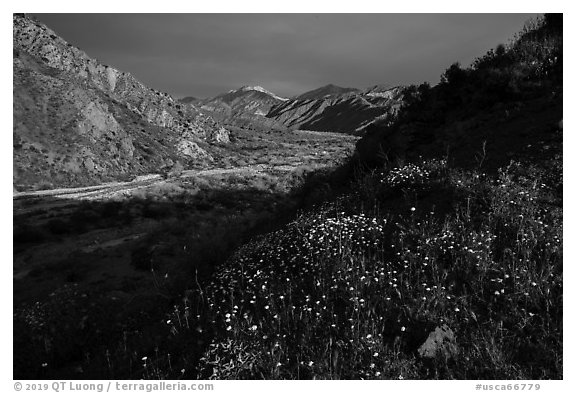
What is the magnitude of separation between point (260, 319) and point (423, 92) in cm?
1018

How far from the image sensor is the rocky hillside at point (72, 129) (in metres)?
39.5

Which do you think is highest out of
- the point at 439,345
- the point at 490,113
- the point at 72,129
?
the point at 72,129

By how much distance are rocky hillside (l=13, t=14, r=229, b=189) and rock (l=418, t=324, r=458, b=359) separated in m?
39.9

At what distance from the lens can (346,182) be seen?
397 inches

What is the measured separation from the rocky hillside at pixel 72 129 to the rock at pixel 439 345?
39872 millimetres

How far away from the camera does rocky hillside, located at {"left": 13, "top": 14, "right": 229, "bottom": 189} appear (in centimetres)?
3947

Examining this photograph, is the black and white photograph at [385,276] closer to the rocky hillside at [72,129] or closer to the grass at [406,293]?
the grass at [406,293]

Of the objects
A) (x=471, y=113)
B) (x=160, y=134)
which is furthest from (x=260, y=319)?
(x=160, y=134)

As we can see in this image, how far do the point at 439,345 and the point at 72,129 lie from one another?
5284cm

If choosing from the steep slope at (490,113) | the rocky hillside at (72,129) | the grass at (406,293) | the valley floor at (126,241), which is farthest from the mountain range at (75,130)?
the grass at (406,293)

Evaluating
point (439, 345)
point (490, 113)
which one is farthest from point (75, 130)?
point (439, 345)

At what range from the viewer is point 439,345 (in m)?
3.86

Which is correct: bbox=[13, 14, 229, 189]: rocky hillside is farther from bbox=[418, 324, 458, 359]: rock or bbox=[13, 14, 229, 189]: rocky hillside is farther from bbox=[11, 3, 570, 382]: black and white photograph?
bbox=[418, 324, 458, 359]: rock

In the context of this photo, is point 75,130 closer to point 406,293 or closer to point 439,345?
point 406,293
